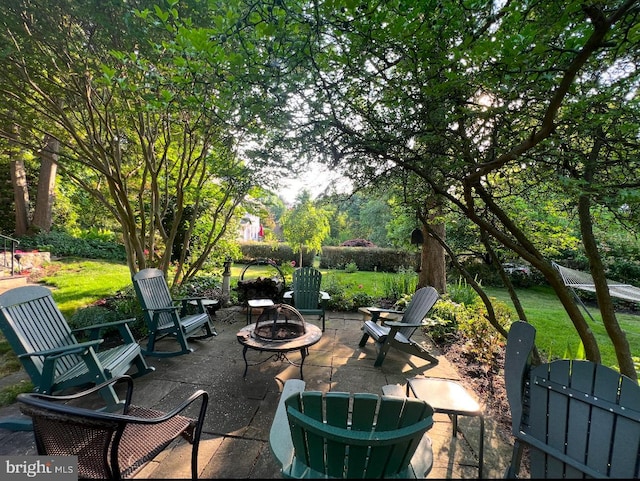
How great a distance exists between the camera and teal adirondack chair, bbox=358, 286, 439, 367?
11.0 ft

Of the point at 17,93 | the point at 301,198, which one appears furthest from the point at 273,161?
the point at 301,198

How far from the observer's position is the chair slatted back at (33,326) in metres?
2.15

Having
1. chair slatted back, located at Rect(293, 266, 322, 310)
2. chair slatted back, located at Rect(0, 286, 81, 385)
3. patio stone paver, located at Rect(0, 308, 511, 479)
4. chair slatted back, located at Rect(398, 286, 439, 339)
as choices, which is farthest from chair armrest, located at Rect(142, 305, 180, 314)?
chair slatted back, located at Rect(398, 286, 439, 339)

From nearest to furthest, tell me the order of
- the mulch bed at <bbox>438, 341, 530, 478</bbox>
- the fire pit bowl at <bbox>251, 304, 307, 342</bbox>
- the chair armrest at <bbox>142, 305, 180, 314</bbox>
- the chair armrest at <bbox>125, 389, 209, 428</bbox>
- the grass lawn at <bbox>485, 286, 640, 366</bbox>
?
the chair armrest at <bbox>125, 389, 209, 428</bbox>
the mulch bed at <bbox>438, 341, 530, 478</bbox>
the fire pit bowl at <bbox>251, 304, 307, 342</bbox>
the chair armrest at <bbox>142, 305, 180, 314</bbox>
the grass lawn at <bbox>485, 286, 640, 366</bbox>

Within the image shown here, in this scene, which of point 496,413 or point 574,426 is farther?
point 496,413

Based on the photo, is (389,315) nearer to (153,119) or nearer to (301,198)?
(153,119)

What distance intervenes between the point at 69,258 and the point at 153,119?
7799 mm

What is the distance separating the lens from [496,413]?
8.18 ft

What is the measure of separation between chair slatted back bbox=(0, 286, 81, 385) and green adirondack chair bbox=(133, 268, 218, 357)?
2.48 ft

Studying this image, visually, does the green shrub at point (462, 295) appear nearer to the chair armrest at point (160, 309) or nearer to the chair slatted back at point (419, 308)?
the chair slatted back at point (419, 308)

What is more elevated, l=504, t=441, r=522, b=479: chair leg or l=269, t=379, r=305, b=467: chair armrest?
l=269, t=379, r=305, b=467: chair armrest

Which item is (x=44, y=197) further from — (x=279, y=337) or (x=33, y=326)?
(x=279, y=337)

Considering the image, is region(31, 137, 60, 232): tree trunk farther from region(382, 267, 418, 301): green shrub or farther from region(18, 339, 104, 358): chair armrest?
region(382, 267, 418, 301): green shrub

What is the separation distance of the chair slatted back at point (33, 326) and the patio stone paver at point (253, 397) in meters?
0.47
